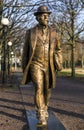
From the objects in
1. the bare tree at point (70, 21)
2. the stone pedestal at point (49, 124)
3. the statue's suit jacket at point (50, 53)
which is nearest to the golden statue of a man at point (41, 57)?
the statue's suit jacket at point (50, 53)

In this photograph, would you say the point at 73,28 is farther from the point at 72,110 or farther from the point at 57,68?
the point at 57,68

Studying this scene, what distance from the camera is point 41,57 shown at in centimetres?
818

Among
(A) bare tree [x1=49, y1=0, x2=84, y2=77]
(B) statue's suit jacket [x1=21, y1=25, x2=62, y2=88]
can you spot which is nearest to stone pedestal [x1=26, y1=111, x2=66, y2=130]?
(B) statue's suit jacket [x1=21, y1=25, x2=62, y2=88]

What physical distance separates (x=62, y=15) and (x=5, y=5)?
42.1 feet

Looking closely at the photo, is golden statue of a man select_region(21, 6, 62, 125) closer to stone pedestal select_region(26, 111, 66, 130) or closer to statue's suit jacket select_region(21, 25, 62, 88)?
statue's suit jacket select_region(21, 25, 62, 88)

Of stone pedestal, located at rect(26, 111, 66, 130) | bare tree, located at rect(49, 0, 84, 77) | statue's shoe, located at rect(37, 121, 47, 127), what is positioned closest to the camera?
stone pedestal, located at rect(26, 111, 66, 130)

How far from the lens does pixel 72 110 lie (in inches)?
478

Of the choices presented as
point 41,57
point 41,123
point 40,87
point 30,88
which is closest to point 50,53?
point 41,57

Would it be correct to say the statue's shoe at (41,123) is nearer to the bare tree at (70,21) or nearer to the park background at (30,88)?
the park background at (30,88)

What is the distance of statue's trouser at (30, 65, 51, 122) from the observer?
816 cm

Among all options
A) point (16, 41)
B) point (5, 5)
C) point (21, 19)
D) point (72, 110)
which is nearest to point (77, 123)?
point (72, 110)

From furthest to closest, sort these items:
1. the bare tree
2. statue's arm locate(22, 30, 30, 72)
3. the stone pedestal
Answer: the bare tree → statue's arm locate(22, 30, 30, 72) → the stone pedestal

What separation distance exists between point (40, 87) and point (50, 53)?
72 cm

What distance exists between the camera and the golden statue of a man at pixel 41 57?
8.15 metres
